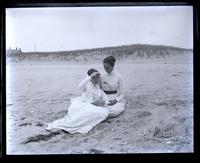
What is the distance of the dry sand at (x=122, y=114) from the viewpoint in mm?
2281

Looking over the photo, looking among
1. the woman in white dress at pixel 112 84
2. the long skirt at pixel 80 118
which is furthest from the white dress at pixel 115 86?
the long skirt at pixel 80 118

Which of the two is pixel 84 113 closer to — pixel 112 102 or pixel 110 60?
pixel 112 102

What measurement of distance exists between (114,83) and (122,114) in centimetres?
25

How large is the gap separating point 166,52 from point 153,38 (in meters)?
0.15

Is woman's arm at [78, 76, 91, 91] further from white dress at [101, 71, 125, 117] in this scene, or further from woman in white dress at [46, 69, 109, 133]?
white dress at [101, 71, 125, 117]

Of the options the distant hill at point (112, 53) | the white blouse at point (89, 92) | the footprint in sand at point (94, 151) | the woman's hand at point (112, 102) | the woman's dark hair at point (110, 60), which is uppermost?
the distant hill at point (112, 53)

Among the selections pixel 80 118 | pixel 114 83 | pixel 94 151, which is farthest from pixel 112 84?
pixel 94 151

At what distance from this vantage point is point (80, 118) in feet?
7.54

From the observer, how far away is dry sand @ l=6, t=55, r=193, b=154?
2.28 metres

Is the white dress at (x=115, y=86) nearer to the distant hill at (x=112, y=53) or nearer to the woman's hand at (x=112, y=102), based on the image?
the woman's hand at (x=112, y=102)

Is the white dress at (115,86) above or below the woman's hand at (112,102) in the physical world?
above

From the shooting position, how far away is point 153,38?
2.35 meters
